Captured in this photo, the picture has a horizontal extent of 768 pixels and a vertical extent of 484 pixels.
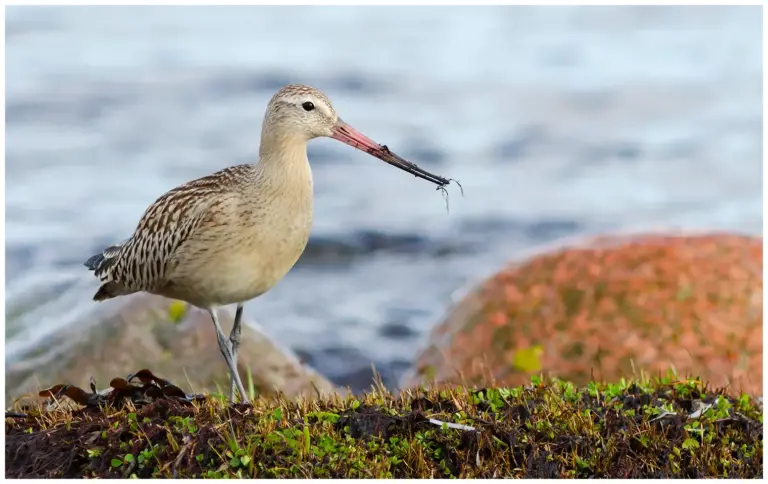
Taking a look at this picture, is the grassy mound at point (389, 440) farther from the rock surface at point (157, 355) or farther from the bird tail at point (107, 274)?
the rock surface at point (157, 355)

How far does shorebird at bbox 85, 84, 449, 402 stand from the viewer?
26.2 ft

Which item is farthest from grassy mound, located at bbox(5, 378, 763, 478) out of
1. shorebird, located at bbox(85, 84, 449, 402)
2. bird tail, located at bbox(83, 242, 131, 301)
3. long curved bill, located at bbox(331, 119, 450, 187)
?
bird tail, located at bbox(83, 242, 131, 301)

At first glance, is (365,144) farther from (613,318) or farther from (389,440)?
(613,318)

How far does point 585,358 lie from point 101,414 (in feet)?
15.6

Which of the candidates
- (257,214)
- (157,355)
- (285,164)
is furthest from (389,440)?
(157,355)

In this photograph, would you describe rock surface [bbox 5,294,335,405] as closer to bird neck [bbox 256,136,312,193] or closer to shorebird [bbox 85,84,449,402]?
shorebird [bbox 85,84,449,402]

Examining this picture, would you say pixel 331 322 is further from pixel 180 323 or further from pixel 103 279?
pixel 103 279

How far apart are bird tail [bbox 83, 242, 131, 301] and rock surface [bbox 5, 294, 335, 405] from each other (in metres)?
0.98

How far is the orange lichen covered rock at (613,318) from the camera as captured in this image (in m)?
10.1

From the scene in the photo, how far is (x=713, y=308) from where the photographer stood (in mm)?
10625

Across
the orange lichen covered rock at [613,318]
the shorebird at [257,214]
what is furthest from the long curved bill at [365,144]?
the orange lichen covered rock at [613,318]

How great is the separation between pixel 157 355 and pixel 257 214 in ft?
8.50

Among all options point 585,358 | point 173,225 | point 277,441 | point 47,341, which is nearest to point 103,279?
point 173,225

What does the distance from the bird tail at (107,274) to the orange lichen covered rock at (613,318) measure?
116 inches
